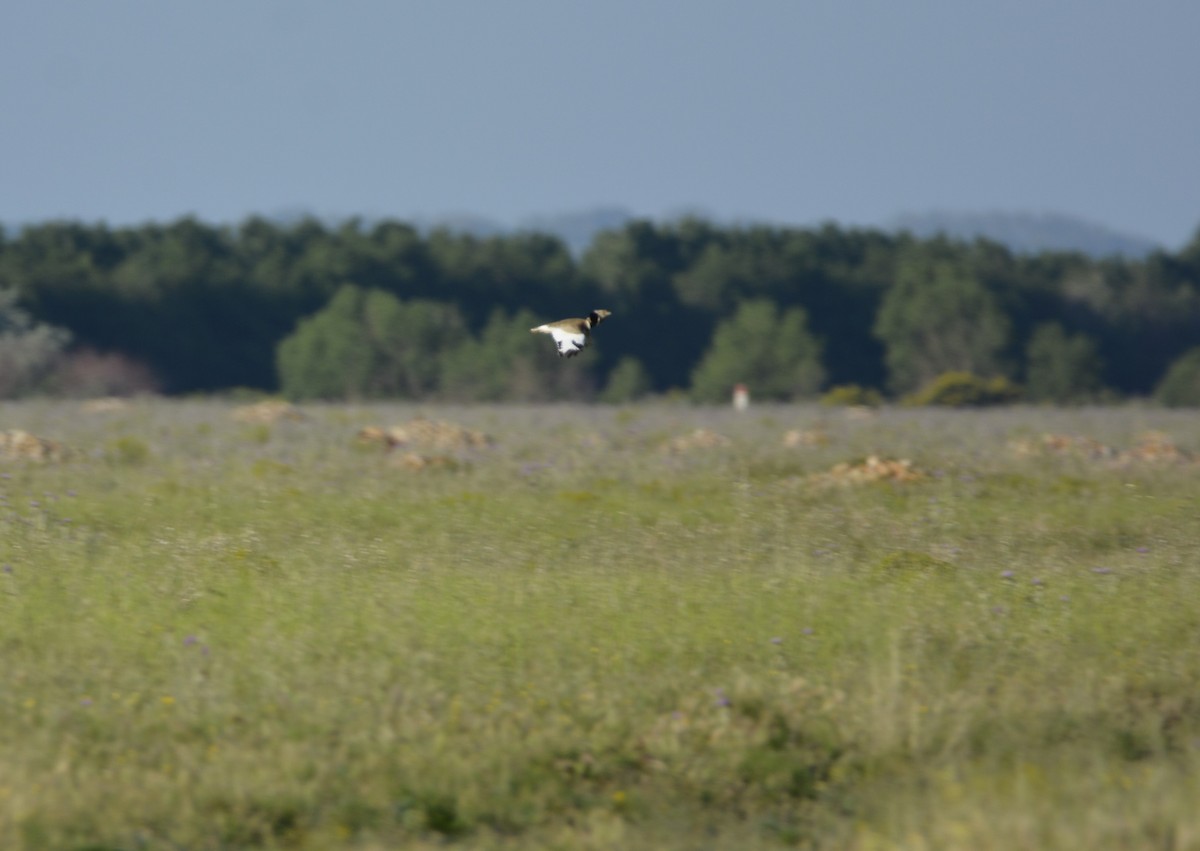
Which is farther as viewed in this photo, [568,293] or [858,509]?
[568,293]

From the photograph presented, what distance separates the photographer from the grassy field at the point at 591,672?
8.27 metres

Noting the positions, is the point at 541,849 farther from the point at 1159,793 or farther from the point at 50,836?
the point at 1159,793

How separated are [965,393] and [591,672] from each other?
4487 cm

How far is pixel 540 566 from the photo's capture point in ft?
41.4

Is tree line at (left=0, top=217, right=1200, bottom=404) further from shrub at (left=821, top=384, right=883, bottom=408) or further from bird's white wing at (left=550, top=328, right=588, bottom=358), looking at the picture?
bird's white wing at (left=550, top=328, right=588, bottom=358)

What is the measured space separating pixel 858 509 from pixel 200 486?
7.07 m

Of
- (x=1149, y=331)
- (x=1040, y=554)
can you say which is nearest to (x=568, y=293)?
(x=1149, y=331)

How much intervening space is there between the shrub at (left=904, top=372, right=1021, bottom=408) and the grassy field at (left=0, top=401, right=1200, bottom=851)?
3633 centimetres

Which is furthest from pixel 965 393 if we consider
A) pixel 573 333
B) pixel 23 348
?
pixel 573 333

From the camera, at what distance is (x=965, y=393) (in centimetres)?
5303

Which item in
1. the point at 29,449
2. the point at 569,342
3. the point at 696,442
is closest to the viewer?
the point at 569,342

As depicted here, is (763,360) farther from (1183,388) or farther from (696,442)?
(696,442)

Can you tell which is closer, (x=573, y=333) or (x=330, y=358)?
(x=573, y=333)

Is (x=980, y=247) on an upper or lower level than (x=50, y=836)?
upper
